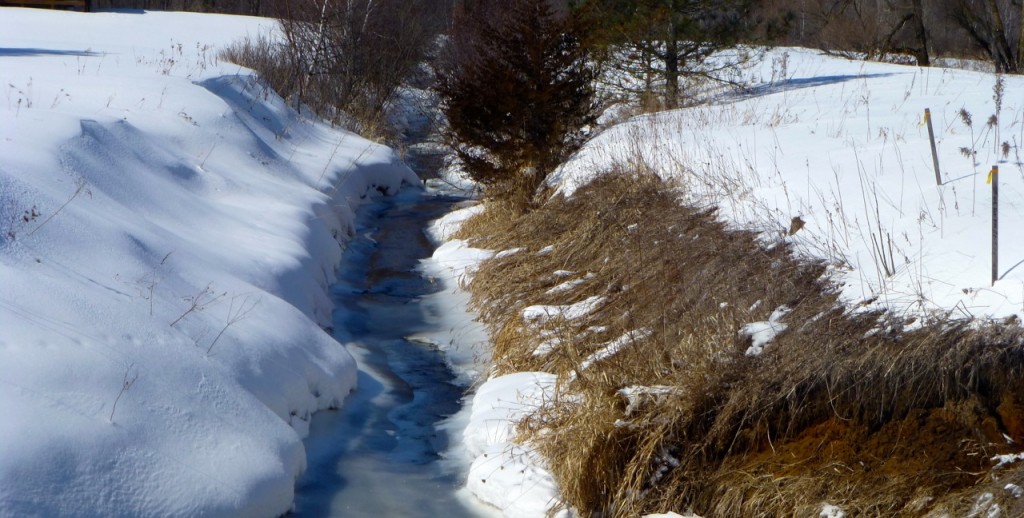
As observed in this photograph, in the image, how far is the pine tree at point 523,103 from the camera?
1180cm

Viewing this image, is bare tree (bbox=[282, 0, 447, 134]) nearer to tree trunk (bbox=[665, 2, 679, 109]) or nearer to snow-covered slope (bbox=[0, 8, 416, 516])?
tree trunk (bbox=[665, 2, 679, 109])

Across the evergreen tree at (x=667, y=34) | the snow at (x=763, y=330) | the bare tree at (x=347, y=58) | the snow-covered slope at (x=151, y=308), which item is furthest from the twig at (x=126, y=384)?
the bare tree at (x=347, y=58)

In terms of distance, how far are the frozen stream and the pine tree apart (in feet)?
6.99

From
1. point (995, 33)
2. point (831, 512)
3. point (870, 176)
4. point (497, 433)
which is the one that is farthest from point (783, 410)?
point (995, 33)

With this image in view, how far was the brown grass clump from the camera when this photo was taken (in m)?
4.34

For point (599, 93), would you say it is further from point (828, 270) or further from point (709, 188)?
point (828, 270)

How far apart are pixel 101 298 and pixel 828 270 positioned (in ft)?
14.0

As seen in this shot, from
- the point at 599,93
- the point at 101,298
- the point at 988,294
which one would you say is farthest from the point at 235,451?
the point at 599,93

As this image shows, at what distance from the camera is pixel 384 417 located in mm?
6504

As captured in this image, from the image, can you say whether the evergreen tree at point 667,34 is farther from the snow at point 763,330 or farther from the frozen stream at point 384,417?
the snow at point 763,330

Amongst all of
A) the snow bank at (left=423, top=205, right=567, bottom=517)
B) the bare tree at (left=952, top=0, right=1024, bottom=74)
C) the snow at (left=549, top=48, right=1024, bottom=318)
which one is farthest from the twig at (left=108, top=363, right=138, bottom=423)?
the bare tree at (left=952, top=0, right=1024, bottom=74)

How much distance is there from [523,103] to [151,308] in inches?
278

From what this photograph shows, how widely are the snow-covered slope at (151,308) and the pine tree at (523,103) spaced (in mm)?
2098

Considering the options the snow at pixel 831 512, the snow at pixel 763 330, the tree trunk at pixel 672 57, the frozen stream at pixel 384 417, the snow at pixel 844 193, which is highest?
the tree trunk at pixel 672 57
